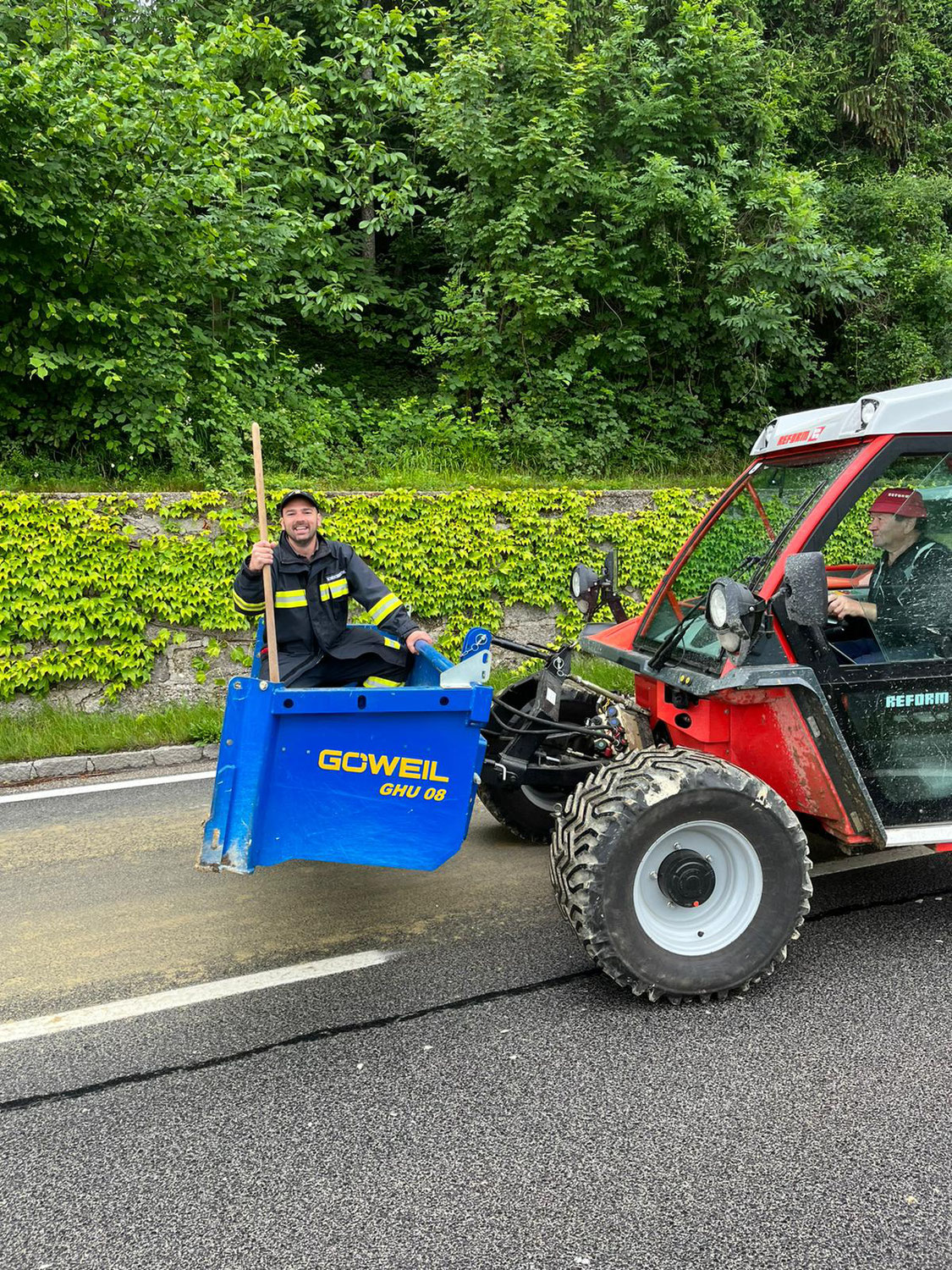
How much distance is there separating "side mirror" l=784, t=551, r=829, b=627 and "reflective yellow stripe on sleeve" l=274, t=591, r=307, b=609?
237cm

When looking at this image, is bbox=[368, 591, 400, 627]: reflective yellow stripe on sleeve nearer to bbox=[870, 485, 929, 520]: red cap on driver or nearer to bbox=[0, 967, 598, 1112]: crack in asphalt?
bbox=[0, 967, 598, 1112]: crack in asphalt

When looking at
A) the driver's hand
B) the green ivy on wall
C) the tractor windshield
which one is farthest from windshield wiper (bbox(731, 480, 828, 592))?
the green ivy on wall

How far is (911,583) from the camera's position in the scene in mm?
3523

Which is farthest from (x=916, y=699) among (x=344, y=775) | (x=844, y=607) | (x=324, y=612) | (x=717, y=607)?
(x=324, y=612)

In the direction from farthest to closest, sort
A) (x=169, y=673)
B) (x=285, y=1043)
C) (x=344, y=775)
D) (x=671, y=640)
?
1. (x=169, y=673)
2. (x=671, y=640)
3. (x=344, y=775)
4. (x=285, y=1043)

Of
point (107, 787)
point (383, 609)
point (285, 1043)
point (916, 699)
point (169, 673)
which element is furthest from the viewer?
point (169, 673)

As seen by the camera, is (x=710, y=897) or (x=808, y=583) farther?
(x=710, y=897)

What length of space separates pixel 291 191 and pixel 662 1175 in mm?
10953

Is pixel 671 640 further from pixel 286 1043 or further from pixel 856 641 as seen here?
pixel 286 1043

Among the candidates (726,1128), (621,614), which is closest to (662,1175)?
(726,1128)

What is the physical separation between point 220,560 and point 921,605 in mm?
5672

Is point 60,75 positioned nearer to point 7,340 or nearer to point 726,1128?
point 7,340

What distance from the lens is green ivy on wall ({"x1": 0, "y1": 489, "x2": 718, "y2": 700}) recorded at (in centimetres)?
716

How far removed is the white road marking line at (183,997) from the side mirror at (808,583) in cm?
201
